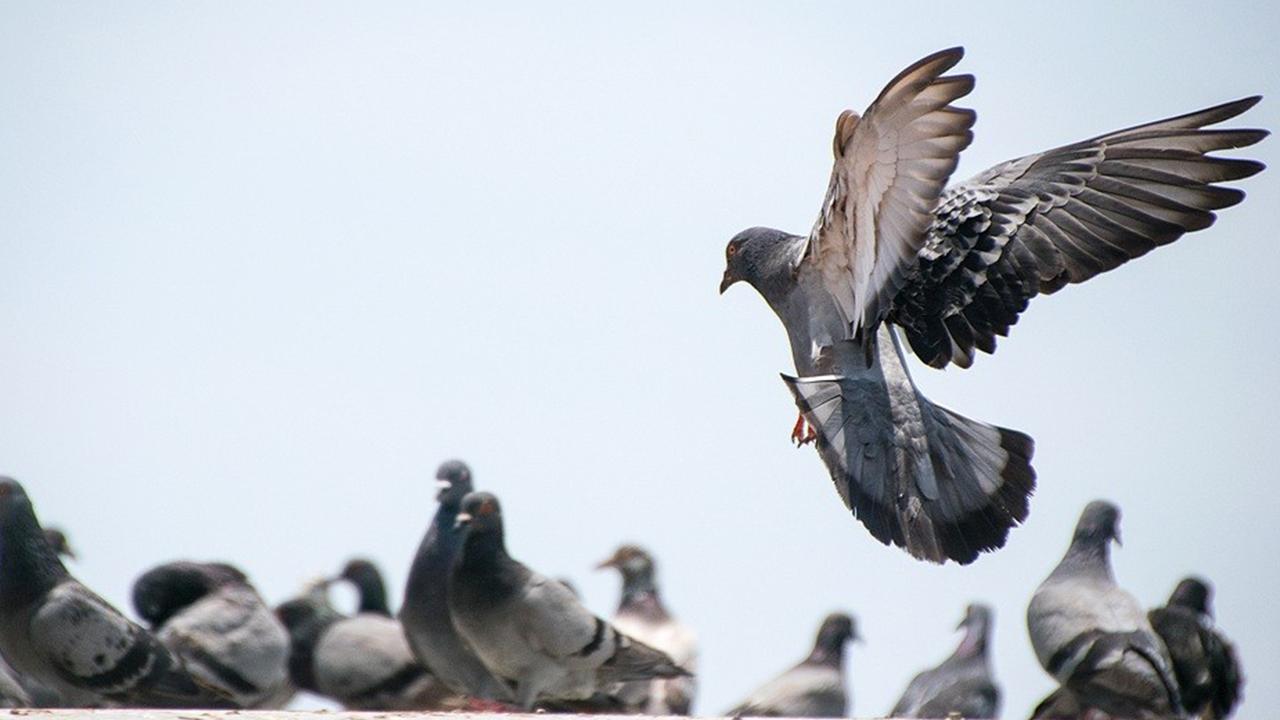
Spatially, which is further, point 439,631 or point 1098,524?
point 439,631

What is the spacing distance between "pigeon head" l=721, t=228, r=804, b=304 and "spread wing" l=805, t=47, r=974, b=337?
2.19 ft

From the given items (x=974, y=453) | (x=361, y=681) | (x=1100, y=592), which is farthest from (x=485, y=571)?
(x=974, y=453)

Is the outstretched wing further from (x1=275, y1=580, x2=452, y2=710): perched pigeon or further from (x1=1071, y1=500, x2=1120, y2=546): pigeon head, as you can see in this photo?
(x1=275, y1=580, x2=452, y2=710): perched pigeon

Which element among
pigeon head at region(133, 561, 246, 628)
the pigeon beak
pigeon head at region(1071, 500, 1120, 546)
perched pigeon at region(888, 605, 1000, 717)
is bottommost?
perched pigeon at region(888, 605, 1000, 717)

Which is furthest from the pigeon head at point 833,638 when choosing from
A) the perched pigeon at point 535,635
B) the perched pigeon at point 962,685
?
the perched pigeon at point 535,635

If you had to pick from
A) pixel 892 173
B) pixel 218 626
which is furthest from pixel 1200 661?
pixel 218 626

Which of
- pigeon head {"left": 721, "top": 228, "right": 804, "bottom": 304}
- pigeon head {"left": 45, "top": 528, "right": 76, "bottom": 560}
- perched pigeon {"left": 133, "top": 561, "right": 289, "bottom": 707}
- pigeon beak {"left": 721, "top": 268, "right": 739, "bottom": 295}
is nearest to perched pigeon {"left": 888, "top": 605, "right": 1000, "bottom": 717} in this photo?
pigeon beak {"left": 721, "top": 268, "right": 739, "bottom": 295}

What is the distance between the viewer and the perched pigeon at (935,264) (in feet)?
28.8

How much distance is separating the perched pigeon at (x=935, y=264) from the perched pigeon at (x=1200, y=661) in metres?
3.22

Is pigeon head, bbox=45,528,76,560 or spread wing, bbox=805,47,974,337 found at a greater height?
spread wing, bbox=805,47,974,337

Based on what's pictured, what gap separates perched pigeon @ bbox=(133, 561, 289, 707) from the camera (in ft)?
42.5

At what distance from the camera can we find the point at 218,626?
13297 millimetres

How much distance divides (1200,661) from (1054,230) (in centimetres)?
337

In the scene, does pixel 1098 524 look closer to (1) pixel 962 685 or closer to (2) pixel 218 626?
(1) pixel 962 685
